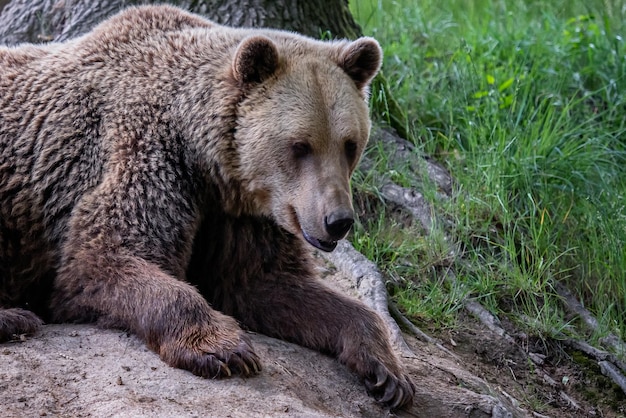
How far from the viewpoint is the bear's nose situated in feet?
13.0

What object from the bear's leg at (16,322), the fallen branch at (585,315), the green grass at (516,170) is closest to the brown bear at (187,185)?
the bear's leg at (16,322)

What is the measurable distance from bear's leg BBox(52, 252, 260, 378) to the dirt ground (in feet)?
0.20

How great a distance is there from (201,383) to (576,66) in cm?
476

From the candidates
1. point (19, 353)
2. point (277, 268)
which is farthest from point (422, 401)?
point (19, 353)

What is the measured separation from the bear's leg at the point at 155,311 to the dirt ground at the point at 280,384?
0.06m

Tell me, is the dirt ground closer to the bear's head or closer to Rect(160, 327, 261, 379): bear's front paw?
Rect(160, 327, 261, 379): bear's front paw

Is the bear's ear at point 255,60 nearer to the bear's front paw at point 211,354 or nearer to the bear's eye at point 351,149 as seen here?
the bear's eye at point 351,149

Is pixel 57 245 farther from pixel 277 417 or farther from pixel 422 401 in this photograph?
pixel 422 401

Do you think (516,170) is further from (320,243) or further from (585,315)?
(320,243)

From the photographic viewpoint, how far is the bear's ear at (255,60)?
4188 mm

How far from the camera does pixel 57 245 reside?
4340 mm

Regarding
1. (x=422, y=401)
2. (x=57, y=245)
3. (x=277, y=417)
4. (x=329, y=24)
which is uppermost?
(x=329, y=24)

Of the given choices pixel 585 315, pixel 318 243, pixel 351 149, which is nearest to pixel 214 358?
pixel 318 243

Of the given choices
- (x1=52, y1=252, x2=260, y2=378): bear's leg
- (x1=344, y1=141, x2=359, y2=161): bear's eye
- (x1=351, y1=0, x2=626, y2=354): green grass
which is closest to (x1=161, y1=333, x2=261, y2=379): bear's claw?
(x1=52, y1=252, x2=260, y2=378): bear's leg
